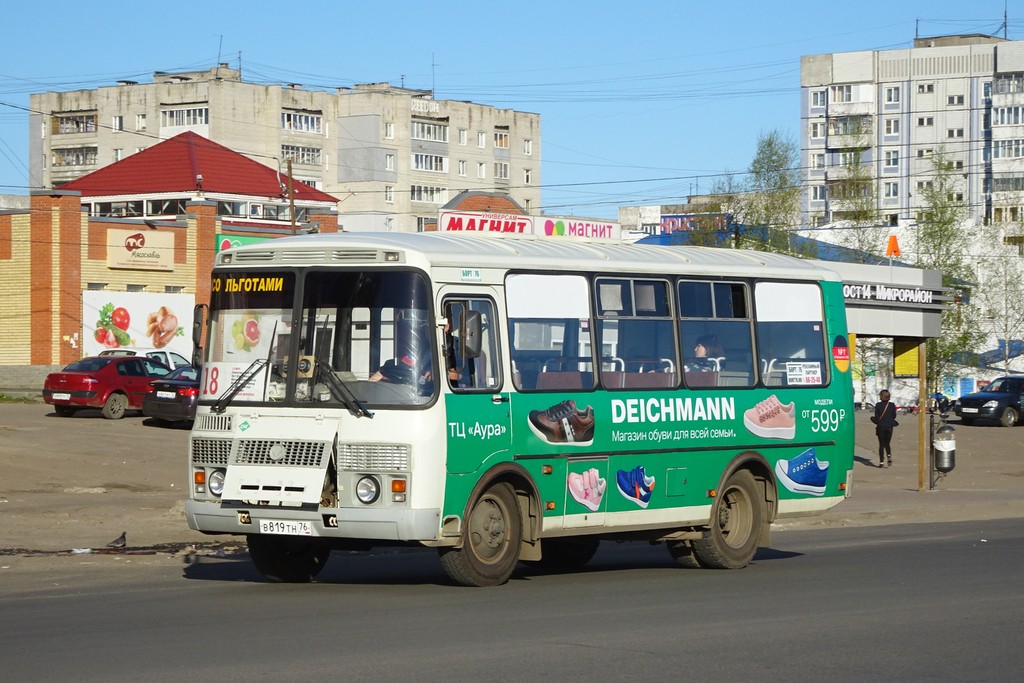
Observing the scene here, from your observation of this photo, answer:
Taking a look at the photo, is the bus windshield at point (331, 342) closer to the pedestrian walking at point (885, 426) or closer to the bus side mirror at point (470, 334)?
the bus side mirror at point (470, 334)

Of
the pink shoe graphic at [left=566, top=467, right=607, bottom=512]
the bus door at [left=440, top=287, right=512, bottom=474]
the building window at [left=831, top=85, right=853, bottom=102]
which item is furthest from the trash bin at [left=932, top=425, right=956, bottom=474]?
the building window at [left=831, top=85, right=853, bottom=102]

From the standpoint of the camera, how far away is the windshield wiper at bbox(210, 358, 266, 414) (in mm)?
12164

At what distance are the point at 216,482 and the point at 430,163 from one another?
4833 inches

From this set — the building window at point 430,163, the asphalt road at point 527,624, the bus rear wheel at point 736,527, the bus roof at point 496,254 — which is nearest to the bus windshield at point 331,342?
the bus roof at point 496,254

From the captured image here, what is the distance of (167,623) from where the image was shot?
33.6 ft

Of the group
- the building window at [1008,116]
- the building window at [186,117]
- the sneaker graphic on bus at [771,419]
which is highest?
the building window at [1008,116]

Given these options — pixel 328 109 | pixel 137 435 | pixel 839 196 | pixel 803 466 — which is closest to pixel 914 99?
pixel 328 109

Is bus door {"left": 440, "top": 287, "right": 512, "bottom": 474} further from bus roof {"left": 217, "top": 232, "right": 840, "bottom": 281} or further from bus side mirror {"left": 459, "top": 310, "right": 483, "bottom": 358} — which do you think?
bus roof {"left": 217, "top": 232, "right": 840, "bottom": 281}

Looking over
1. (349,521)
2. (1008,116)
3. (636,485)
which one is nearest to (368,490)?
(349,521)

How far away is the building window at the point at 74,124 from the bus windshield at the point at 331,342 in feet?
394

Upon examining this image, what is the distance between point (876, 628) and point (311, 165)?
118635mm

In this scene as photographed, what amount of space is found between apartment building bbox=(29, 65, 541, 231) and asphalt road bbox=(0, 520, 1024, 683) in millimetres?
105179

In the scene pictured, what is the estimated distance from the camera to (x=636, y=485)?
44.8 ft

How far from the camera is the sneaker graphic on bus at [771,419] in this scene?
48.7ft
